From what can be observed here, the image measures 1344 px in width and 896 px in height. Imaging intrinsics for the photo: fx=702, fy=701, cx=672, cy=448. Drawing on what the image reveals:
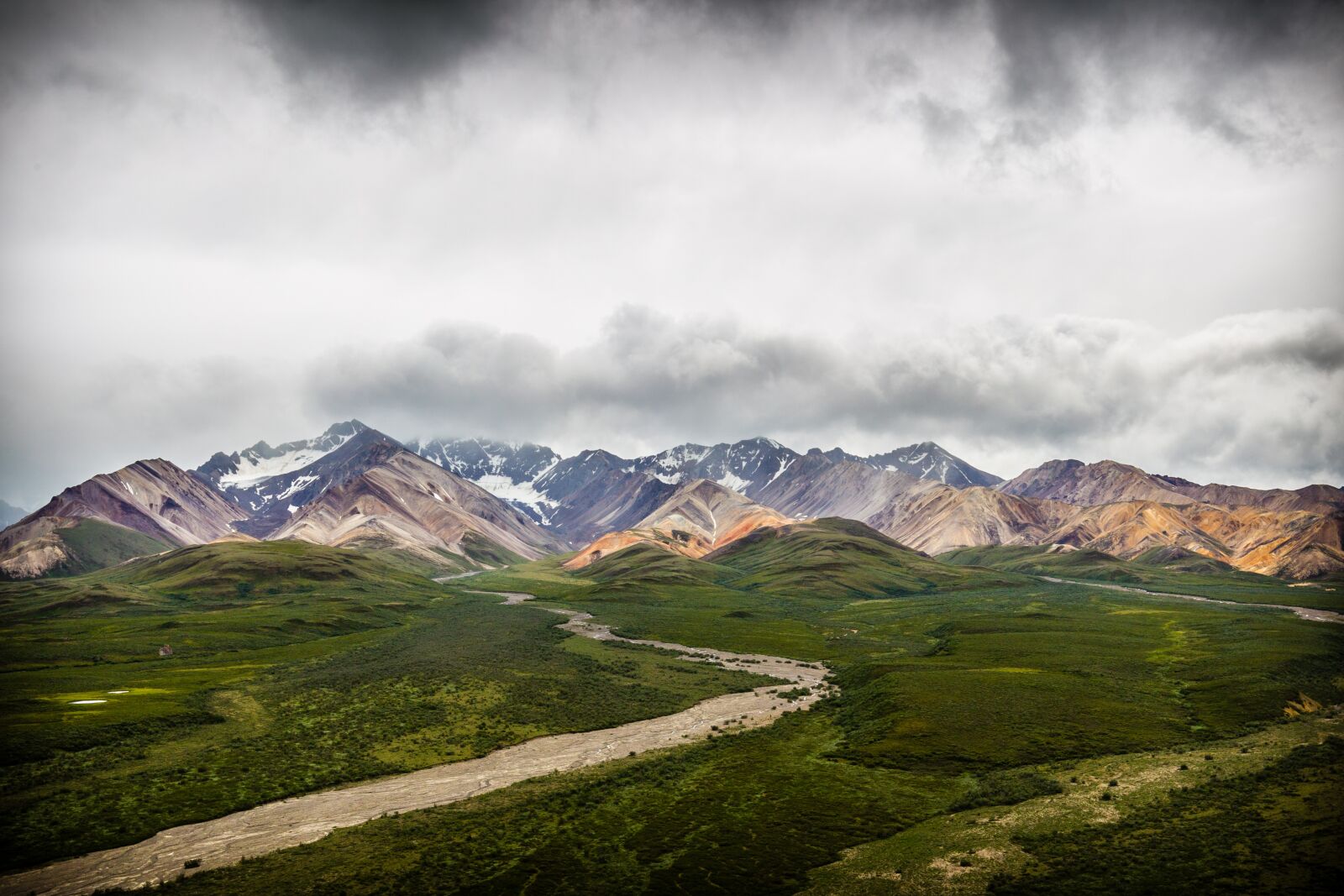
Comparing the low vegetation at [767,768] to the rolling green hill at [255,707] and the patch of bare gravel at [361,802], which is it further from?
the patch of bare gravel at [361,802]

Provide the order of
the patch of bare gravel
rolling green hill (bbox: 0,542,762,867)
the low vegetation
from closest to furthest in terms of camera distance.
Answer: the low vegetation
the patch of bare gravel
rolling green hill (bbox: 0,542,762,867)

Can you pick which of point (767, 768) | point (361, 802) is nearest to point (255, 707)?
point (361, 802)

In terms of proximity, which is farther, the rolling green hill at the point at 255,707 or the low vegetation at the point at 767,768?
the rolling green hill at the point at 255,707

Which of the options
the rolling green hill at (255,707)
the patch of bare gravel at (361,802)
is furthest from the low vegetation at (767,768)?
the patch of bare gravel at (361,802)

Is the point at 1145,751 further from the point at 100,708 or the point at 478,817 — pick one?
the point at 100,708

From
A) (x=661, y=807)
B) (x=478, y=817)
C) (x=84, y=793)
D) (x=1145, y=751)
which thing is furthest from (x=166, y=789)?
(x=1145, y=751)

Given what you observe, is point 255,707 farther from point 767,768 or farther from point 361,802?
point 767,768

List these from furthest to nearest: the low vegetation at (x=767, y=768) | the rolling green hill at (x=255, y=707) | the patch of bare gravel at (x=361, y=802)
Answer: the rolling green hill at (x=255, y=707) → the patch of bare gravel at (x=361, y=802) → the low vegetation at (x=767, y=768)

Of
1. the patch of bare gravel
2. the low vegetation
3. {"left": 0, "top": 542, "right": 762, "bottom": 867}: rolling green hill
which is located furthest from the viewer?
{"left": 0, "top": 542, "right": 762, "bottom": 867}: rolling green hill

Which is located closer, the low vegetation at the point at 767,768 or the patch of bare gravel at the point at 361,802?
the low vegetation at the point at 767,768

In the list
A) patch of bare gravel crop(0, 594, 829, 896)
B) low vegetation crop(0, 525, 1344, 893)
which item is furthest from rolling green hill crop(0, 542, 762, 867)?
patch of bare gravel crop(0, 594, 829, 896)

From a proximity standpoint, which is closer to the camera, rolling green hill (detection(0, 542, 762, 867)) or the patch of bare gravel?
the patch of bare gravel

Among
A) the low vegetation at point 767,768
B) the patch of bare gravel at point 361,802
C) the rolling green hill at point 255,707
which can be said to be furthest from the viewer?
the rolling green hill at point 255,707

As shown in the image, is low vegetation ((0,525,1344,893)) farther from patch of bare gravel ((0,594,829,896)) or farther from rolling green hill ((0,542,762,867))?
patch of bare gravel ((0,594,829,896))
